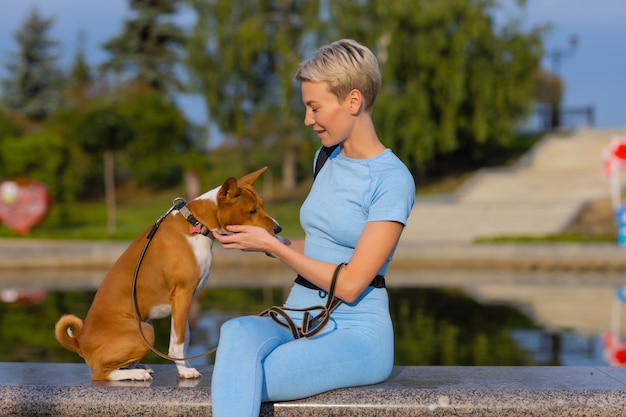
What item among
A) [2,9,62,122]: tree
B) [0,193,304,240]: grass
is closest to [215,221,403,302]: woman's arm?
[0,193,304,240]: grass

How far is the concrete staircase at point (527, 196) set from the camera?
2141cm

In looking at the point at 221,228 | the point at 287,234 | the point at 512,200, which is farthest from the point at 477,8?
the point at 221,228

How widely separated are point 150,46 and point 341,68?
4718cm

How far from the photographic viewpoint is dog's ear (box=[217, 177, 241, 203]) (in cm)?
369

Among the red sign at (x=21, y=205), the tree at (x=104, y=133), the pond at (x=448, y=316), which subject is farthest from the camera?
the tree at (x=104, y=133)

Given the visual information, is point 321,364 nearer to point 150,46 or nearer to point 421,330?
point 421,330

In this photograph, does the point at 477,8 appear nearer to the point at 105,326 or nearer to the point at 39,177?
the point at 39,177

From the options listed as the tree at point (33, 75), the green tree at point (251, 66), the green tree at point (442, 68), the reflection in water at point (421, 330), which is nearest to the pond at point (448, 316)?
the reflection in water at point (421, 330)

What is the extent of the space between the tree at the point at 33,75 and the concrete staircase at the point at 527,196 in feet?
84.0

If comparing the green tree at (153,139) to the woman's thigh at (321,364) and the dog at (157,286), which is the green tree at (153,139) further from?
the woman's thigh at (321,364)

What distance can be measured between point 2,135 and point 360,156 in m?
33.2

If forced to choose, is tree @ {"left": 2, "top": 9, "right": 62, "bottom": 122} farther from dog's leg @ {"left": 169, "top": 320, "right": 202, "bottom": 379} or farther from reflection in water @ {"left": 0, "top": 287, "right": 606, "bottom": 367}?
dog's leg @ {"left": 169, "top": 320, "right": 202, "bottom": 379}

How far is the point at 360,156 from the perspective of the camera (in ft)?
11.2

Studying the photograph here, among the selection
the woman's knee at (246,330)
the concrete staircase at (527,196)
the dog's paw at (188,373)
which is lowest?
the concrete staircase at (527,196)
